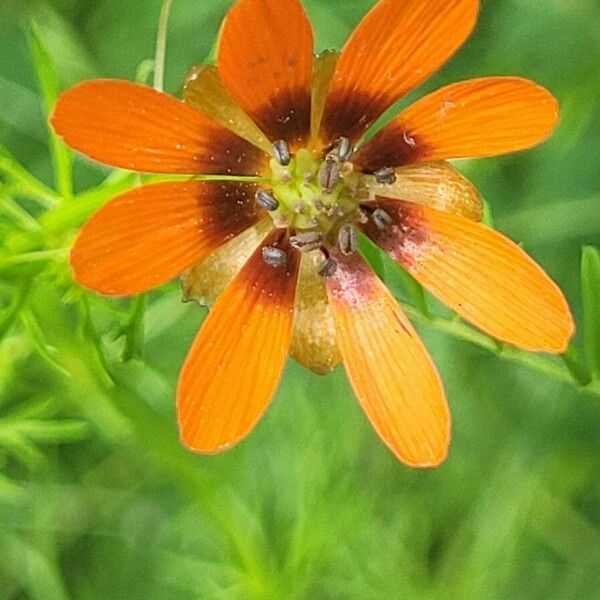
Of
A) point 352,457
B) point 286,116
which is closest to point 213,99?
point 286,116

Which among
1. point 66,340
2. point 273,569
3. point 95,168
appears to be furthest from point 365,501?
point 66,340

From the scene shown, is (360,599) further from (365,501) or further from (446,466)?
(446,466)

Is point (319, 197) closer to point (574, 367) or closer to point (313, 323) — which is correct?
point (313, 323)

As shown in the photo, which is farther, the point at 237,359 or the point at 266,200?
the point at 266,200

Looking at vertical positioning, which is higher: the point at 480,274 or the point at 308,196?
the point at 308,196

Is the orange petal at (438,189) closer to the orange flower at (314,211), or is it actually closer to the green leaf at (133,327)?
the orange flower at (314,211)

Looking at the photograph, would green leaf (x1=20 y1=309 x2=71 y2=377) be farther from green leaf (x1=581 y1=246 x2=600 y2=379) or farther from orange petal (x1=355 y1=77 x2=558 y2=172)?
green leaf (x1=581 y1=246 x2=600 y2=379)

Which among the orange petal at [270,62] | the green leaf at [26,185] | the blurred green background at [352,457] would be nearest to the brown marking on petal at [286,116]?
the orange petal at [270,62]
